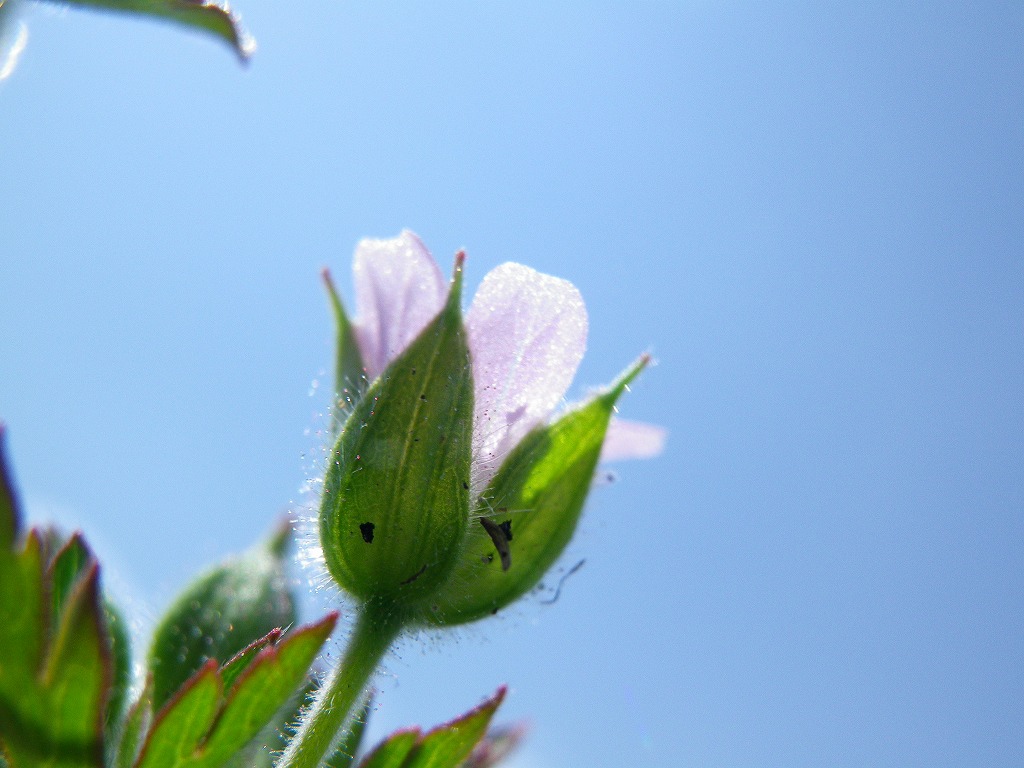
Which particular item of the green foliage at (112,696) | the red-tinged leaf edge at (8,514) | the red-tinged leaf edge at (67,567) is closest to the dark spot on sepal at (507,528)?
the green foliage at (112,696)

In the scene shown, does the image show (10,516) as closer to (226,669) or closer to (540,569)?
(226,669)

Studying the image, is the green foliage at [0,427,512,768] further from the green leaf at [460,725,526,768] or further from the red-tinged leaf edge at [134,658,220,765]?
the green leaf at [460,725,526,768]

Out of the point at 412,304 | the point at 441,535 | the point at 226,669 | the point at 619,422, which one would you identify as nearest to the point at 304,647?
the point at 226,669

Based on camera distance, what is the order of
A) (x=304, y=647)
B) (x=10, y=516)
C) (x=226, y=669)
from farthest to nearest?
(x=226, y=669), (x=304, y=647), (x=10, y=516)

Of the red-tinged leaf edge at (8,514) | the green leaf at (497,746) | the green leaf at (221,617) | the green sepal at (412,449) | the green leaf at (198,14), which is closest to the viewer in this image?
the red-tinged leaf edge at (8,514)

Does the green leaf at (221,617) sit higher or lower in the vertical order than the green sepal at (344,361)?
lower

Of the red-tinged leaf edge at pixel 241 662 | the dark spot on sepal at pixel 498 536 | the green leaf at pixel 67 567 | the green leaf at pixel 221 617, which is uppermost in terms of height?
the dark spot on sepal at pixel 498 536

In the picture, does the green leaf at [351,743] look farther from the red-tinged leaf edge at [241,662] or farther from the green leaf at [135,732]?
the green leaf at [135,732]
